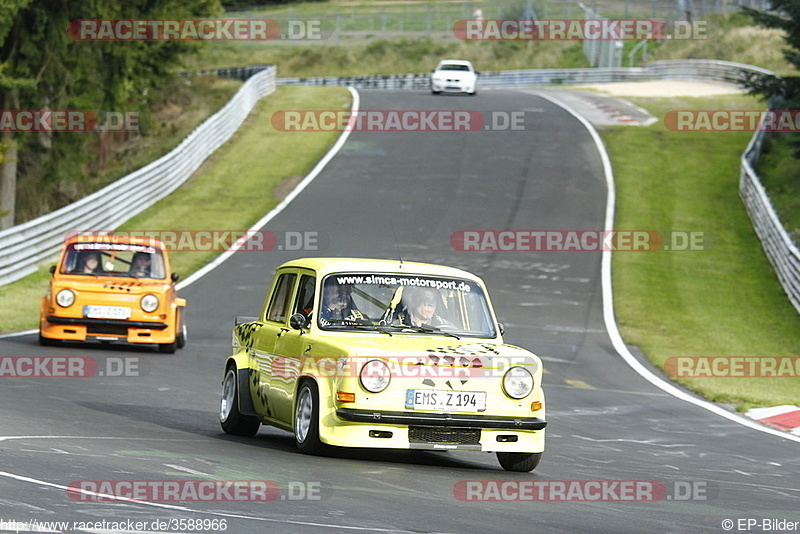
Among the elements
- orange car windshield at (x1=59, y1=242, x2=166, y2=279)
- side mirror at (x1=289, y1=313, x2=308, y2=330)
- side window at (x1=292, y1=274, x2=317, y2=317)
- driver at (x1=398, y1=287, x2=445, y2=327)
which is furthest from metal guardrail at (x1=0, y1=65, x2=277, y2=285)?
driver at (x1=398, y1=287, x2=445, y2=327)

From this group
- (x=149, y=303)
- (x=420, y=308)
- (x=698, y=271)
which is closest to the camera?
(x=420, y=308)

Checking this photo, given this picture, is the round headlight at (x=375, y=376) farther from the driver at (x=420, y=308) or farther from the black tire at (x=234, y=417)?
the black tire at (x=234, y=417)

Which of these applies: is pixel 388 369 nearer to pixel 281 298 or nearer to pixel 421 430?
pixel 421 430

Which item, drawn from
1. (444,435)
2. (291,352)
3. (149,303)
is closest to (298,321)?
(291,352)

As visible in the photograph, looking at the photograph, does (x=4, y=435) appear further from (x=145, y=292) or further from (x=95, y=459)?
(x=145, y=292)

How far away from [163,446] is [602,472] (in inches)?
128

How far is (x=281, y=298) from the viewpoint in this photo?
1077cm

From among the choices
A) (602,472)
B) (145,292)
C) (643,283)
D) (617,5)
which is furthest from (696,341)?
(617,5)

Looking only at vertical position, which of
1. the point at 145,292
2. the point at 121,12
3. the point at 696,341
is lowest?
the point at 696,341

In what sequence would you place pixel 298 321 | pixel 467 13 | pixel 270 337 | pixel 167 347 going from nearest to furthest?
pixel 298 321, pixel 270 337, pixel 167 347, pixel 467 13

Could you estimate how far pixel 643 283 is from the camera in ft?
84.8

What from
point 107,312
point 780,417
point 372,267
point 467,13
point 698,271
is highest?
point 467,13

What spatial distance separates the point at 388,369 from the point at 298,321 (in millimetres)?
1069

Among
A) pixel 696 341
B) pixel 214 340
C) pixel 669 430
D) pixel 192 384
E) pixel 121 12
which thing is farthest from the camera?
pixel 121 12
